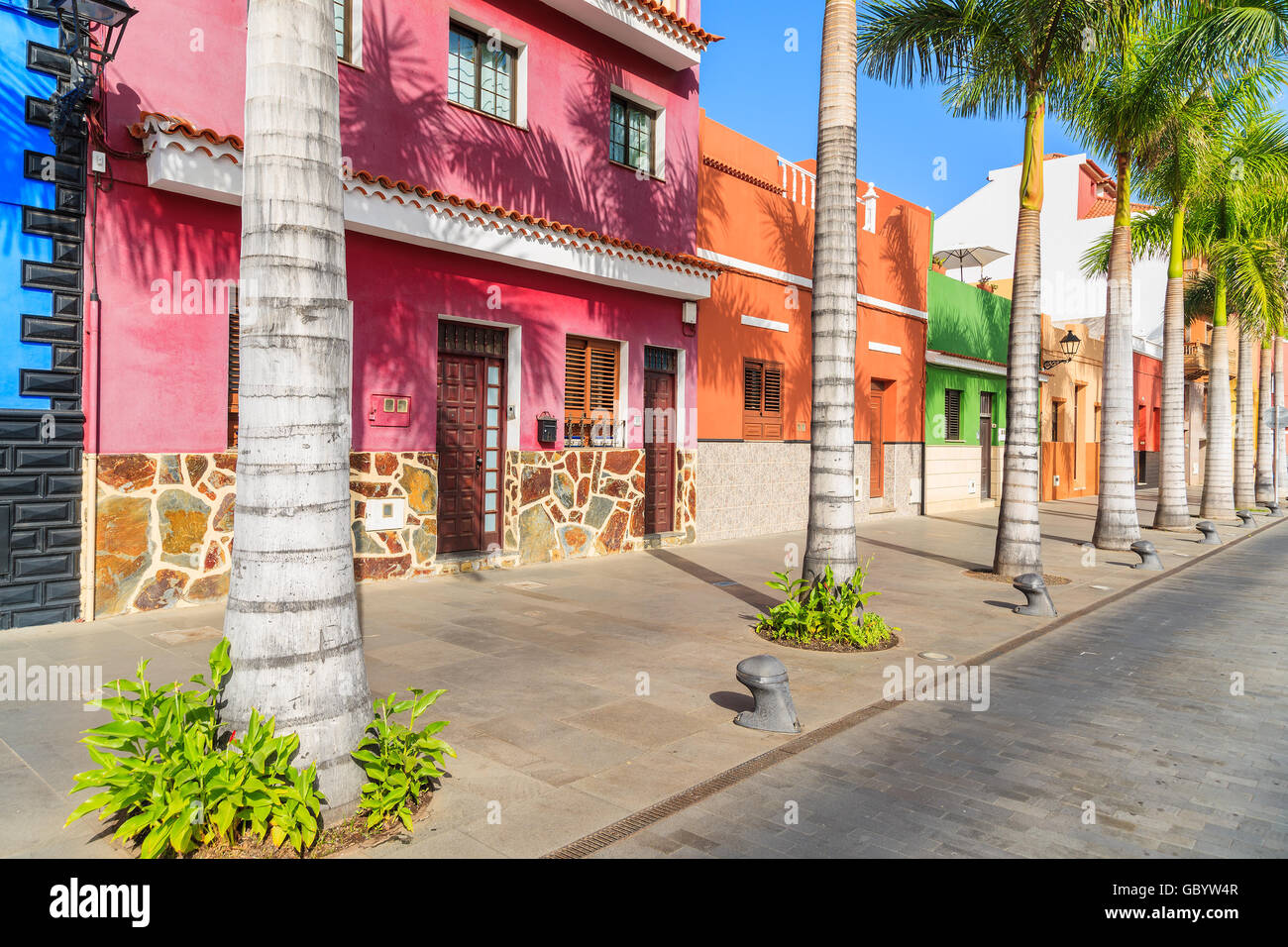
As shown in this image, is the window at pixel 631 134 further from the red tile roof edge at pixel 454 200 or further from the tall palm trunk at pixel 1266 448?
the tall palm trunk at pixel 1266 448

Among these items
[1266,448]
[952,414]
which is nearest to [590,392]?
[952,414]

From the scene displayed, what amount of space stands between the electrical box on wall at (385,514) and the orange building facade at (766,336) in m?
6.14

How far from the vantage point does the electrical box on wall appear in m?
9.96

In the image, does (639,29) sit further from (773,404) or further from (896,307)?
(896,307)

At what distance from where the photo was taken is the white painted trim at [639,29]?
12.0 m

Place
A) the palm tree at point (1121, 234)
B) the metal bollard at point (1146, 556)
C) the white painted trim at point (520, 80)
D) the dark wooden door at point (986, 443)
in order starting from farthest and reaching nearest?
A: the dark wooden door at point (986, 443), the palm tree at point (1121, 234), the metal bollard at point (1146, 556), the white painted trim at point (520, 80)

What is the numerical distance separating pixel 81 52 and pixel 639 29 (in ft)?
25.9

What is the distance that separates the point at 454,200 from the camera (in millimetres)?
10031

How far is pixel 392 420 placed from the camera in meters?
10.2

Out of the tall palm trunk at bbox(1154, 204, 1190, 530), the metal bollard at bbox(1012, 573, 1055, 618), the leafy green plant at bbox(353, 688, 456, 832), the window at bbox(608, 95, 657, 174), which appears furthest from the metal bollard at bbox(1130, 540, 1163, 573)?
the leafy green plant at bbox(353, 688, 456, 832)

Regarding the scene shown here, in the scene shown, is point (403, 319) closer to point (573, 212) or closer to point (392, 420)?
point (392, 420)

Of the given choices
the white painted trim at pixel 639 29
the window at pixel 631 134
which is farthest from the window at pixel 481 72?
the window at pixel 631 134

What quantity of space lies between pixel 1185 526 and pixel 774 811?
19.8 m

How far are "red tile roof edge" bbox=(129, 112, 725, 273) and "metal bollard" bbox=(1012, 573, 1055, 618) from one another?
23.2 ft
